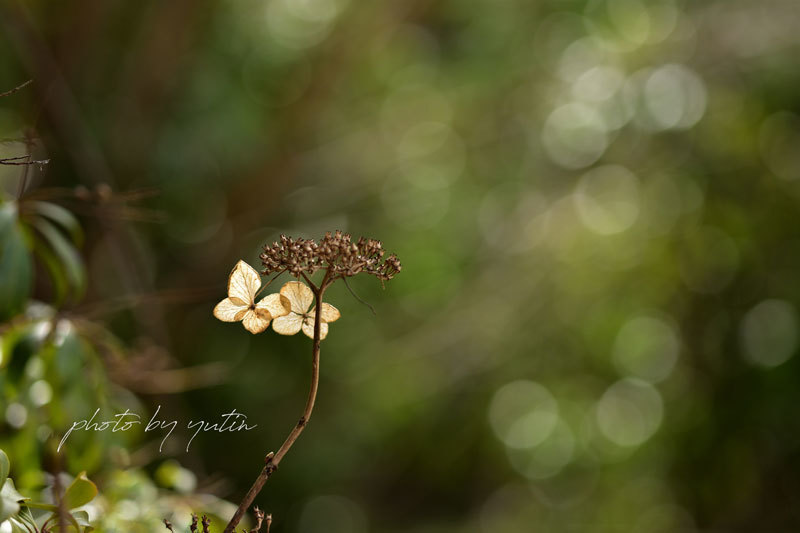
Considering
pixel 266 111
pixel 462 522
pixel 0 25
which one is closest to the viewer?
pixel 0 25

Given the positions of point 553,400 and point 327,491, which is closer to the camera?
point 327,491

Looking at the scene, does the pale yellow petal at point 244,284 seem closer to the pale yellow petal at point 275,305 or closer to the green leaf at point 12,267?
the pale yellow petal at point 275,305

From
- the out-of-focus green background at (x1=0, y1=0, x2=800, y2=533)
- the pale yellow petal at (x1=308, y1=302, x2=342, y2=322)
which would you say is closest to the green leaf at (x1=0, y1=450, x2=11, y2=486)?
the pale yellow petal at (x1=308, y1=302, x2=342, y2=322)

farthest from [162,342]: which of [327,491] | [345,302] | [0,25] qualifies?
[327,491]

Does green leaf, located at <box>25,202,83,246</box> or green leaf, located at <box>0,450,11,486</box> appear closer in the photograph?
green leaf, located at <box>0,450,11,486</box>

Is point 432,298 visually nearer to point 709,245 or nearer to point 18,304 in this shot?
point 709,245

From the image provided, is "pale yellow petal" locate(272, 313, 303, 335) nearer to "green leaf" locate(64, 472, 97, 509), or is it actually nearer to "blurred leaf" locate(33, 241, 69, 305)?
"green leaf" locate(64, 472, 97, 509)

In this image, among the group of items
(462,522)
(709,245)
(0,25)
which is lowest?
(462,522)
